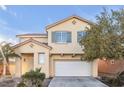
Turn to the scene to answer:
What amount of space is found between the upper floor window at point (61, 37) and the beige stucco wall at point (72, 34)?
11.4 inches

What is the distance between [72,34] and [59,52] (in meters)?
2.10

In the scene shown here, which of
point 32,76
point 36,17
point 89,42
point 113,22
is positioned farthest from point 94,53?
point 36,17

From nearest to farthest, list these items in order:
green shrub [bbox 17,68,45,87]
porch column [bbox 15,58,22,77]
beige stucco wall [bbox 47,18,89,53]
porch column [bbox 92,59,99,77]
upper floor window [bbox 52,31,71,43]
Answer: green shrub [bbox 17,68,45,87] → porch column [bbox 15,58,22,77] → beige stucco wall [bbox 47,18,89,53] → upper floor window [bbox 52,31,71,43] → porch column [bbox 92,59,99,77]

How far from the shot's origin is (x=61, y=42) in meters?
33.0

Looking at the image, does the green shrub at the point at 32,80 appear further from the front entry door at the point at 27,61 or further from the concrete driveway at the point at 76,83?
the front entry door at the point at 27,61

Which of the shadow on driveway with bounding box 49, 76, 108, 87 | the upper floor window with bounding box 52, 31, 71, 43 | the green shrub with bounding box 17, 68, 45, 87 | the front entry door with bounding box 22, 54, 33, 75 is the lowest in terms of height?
the shadow on driveway with bounding box 49, 76, 108, 87

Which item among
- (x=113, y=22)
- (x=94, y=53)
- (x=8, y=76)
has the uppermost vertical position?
(x=113, y=22)

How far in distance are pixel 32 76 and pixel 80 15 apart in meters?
10.9

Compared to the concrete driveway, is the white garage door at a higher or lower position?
higher

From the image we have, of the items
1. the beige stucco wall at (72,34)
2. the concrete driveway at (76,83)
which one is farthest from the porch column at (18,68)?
the concrete driveway at (76,83)

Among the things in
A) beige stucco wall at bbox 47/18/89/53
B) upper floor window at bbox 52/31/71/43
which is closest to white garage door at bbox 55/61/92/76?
beige stucco wall at bbox 47/18/89/53

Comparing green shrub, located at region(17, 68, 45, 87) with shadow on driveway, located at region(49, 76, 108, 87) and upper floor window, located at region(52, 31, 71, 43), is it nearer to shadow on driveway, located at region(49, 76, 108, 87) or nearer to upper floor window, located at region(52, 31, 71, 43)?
shadow on driveway, located at region(49, 76, 108, 87)

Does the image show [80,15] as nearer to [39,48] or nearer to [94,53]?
[39,48]

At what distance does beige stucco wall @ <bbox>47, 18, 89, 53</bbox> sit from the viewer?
32.9 m
